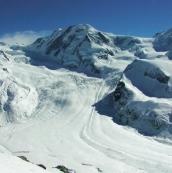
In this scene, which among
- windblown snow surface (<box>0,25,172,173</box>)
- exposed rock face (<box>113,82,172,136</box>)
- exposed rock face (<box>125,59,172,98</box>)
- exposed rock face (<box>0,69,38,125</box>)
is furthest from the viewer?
exposed rock face (<box>125,59,172,98</box>)

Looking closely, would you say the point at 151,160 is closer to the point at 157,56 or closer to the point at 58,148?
the point at 58,148

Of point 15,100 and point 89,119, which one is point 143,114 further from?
point 15,100

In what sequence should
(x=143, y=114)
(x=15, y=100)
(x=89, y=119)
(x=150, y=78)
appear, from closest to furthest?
(x=143, y=114)
(x=89, y=119)
(x=15, y=100)
(x=150, y=78)

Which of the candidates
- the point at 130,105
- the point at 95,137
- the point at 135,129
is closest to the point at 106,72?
the point at 130,105

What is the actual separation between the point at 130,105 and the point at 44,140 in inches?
1385

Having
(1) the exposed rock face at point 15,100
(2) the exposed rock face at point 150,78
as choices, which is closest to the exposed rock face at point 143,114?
(2) the exposed rock face at point 150,78

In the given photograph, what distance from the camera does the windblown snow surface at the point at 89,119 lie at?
8546 centimetres

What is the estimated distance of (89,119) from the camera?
12312 centimetres

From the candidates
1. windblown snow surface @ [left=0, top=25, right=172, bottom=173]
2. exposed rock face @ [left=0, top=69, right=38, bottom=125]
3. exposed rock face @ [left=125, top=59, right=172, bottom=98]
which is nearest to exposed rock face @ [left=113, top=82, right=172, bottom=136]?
windblown snow surface @ [left=0, top=25, right=172, bottom=173]

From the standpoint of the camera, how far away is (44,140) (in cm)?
10256

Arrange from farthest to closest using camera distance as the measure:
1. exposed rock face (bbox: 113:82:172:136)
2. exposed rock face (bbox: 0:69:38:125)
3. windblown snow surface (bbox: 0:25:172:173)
→ exposed rock face (bbox: 0:69:38:125)
exposed rock face (bbox: 113:82:172:136)
windblown snow surface (bbox: 0:25:172:173)

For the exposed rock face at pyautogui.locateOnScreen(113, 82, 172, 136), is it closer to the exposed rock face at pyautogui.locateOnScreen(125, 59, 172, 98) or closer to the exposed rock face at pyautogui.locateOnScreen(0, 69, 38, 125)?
the exposed rock face at pyautogui.locateOnScreen(125, 59, 172, 98)

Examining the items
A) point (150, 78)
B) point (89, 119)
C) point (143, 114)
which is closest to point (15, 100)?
point (89, 119)

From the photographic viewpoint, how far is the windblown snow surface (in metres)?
85.5
